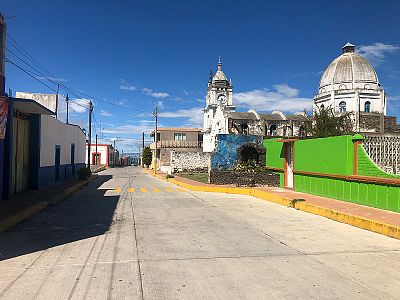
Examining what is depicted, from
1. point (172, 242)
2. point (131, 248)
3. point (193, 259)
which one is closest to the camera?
point (193, 259)

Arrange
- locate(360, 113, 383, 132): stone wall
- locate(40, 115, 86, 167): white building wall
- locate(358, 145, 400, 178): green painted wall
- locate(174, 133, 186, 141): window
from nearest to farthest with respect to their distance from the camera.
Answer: locate(358, 145, 400, 178): green painted wall
locate(40, 115, 86, 167): white building wall
locate(360, 113, 383, 132): stone wall
locate(174, 133, 186, 141): window

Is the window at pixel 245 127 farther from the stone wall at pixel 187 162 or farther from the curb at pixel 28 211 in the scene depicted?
the curb at pixel 28 211

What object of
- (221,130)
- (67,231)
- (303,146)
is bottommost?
(67,231)

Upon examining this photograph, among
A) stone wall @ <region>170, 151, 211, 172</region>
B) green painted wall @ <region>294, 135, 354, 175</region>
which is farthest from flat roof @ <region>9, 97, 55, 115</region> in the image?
stone wall @ <region>170, 151, 211, 172</region>

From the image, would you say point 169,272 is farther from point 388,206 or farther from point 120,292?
point 388,206

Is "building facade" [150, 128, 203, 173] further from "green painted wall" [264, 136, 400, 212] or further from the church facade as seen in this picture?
"green painted wall" [264, 136, 400, 212]

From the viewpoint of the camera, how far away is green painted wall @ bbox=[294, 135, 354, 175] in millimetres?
13188

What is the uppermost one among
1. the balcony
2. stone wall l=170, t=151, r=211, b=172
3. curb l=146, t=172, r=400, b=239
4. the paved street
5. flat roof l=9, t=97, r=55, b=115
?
the balcony

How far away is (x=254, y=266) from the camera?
601 centimetres

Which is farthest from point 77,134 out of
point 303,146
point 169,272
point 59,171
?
point 169,272

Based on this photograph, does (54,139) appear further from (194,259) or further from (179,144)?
(179,144)

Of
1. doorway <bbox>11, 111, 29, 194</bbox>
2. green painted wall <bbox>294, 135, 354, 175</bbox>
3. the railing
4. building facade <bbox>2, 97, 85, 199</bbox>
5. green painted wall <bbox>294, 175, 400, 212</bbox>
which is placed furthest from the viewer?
doorway <bbox>11, 111, 29, 194</bbox>

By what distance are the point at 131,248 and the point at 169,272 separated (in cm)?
178

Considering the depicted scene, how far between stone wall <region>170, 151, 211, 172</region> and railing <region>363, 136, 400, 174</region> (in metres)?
28.2
